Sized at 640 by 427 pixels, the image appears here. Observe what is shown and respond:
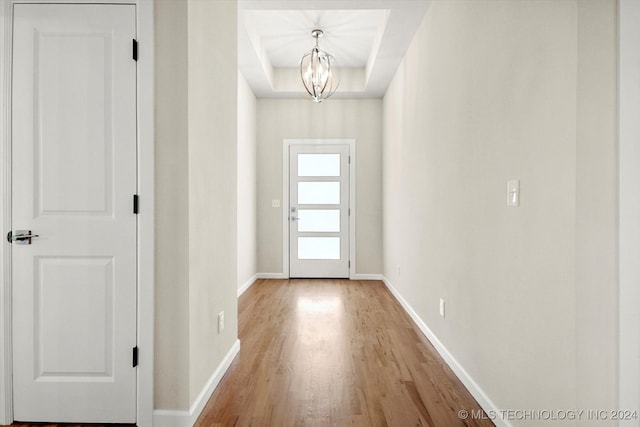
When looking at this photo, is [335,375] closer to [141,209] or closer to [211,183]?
[211,183]

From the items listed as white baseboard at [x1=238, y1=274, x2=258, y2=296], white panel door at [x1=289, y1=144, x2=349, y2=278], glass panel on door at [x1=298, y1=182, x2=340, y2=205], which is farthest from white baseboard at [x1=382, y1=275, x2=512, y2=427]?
glass panel on door at [x1=298, y1=182, x2=340, y2=205]

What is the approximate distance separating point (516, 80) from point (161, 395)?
7.31 feet

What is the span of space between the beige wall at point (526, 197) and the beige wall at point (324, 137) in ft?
9.19

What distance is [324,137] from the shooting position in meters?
6.04

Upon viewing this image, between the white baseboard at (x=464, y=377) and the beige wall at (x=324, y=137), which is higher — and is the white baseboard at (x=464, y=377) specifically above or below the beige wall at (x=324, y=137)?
below

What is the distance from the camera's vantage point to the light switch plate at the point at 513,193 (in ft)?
5.80

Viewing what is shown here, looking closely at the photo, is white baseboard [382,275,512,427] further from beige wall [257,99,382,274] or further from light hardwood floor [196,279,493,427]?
beige wall [257,99,382,274]

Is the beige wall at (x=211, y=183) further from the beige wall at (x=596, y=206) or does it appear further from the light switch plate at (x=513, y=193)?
the beige wall at (x=596, y=206)

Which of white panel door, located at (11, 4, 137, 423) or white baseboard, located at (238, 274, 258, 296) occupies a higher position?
white panel door, located at (11, 4, 137, 423)

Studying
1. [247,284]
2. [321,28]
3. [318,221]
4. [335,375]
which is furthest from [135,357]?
[318,221]

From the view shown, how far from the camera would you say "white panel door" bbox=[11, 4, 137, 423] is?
6.38ft

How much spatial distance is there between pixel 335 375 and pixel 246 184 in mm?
3378

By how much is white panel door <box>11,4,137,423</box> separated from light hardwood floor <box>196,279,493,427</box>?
0.63 metres

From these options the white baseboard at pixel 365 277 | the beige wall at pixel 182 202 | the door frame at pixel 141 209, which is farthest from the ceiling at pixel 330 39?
the white baseboard at pixel 365 277
